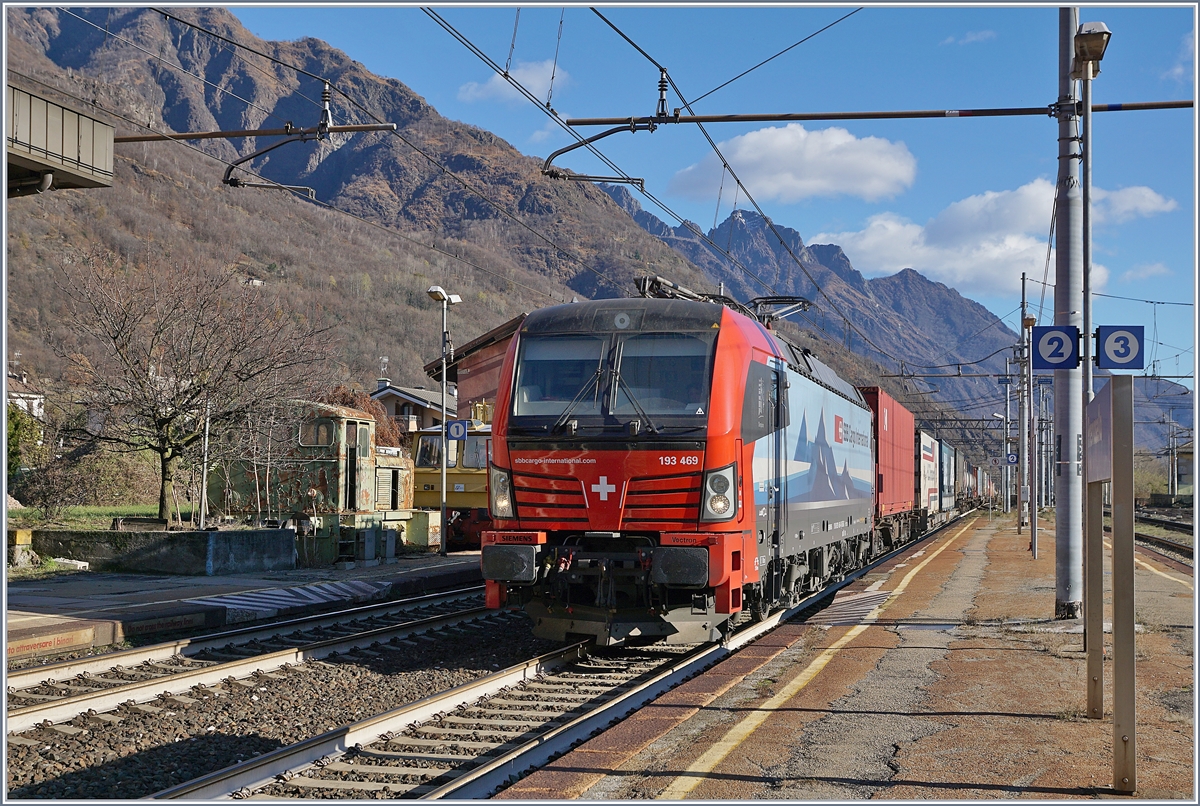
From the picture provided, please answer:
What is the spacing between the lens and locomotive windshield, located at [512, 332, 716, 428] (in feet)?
32.6

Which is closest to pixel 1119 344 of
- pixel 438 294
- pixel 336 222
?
pixel 438 294

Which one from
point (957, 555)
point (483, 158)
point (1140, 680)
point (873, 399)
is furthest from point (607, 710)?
point (483, 158)

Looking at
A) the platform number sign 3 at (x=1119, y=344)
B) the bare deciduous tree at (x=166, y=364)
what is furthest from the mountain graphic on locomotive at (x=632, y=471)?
the bare deciduous tree at (x=166, y=364)

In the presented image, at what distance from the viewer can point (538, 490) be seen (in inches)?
397

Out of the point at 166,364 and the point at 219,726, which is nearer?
the point at 219,726

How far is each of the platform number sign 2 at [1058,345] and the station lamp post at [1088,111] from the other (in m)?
0.15

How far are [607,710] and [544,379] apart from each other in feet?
12.1

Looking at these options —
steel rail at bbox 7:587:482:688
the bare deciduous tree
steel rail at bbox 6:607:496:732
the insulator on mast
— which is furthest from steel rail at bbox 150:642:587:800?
the bare deciduous tree

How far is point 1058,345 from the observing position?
37.3ft

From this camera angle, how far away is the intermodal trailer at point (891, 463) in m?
22.5

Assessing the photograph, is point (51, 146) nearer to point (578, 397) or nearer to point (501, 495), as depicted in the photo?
point (501, 495)

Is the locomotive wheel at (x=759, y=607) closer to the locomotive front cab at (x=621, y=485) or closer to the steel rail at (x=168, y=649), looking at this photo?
the locomotive front cab at (x=621, y=485)

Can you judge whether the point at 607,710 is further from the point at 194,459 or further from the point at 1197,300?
the point at 194,459

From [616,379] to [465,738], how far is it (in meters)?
3.99
